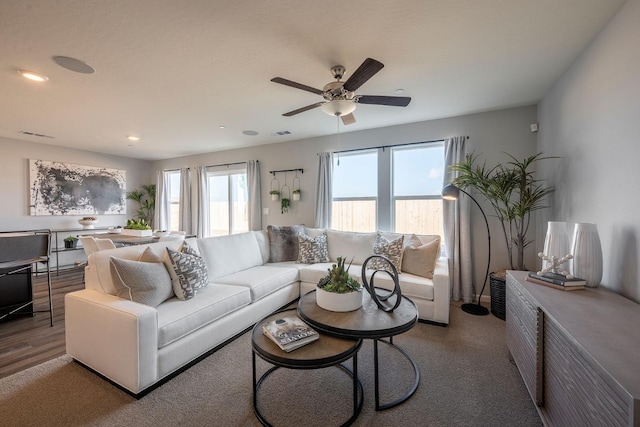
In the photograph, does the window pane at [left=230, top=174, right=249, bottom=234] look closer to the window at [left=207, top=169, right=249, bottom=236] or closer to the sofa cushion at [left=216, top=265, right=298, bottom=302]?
the window at [left=207, top=169, right=249, bottom=236]

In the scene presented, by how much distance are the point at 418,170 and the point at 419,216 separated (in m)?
0.70

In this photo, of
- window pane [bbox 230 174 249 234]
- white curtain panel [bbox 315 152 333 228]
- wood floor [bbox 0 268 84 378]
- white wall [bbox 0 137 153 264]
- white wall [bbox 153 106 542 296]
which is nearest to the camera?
wood floor [bbox 0 268 84 378]

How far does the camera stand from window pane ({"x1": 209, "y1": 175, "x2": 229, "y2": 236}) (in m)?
5.98

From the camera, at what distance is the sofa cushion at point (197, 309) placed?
1.91 metres

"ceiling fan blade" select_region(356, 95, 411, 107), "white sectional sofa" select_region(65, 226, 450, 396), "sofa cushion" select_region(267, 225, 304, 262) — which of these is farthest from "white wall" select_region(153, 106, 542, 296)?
"ceiling fan blade" select_region(356, 95, 411, 107)

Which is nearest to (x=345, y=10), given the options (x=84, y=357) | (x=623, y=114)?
(x=623, y=114)

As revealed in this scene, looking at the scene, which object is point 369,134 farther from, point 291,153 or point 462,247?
point 462,247

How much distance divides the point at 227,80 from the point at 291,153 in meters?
2.43

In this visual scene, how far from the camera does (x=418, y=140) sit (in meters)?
3.93

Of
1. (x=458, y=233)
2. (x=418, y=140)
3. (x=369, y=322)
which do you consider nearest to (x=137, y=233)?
(x=369, y=322)

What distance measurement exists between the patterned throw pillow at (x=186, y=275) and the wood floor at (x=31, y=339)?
1191 mm

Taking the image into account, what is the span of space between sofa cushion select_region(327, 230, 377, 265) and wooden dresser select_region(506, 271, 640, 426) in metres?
2.00

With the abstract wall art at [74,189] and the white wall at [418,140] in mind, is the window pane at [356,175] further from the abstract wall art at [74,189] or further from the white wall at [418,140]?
the abstract wall art at [74,189]

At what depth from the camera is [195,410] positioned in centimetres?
166
